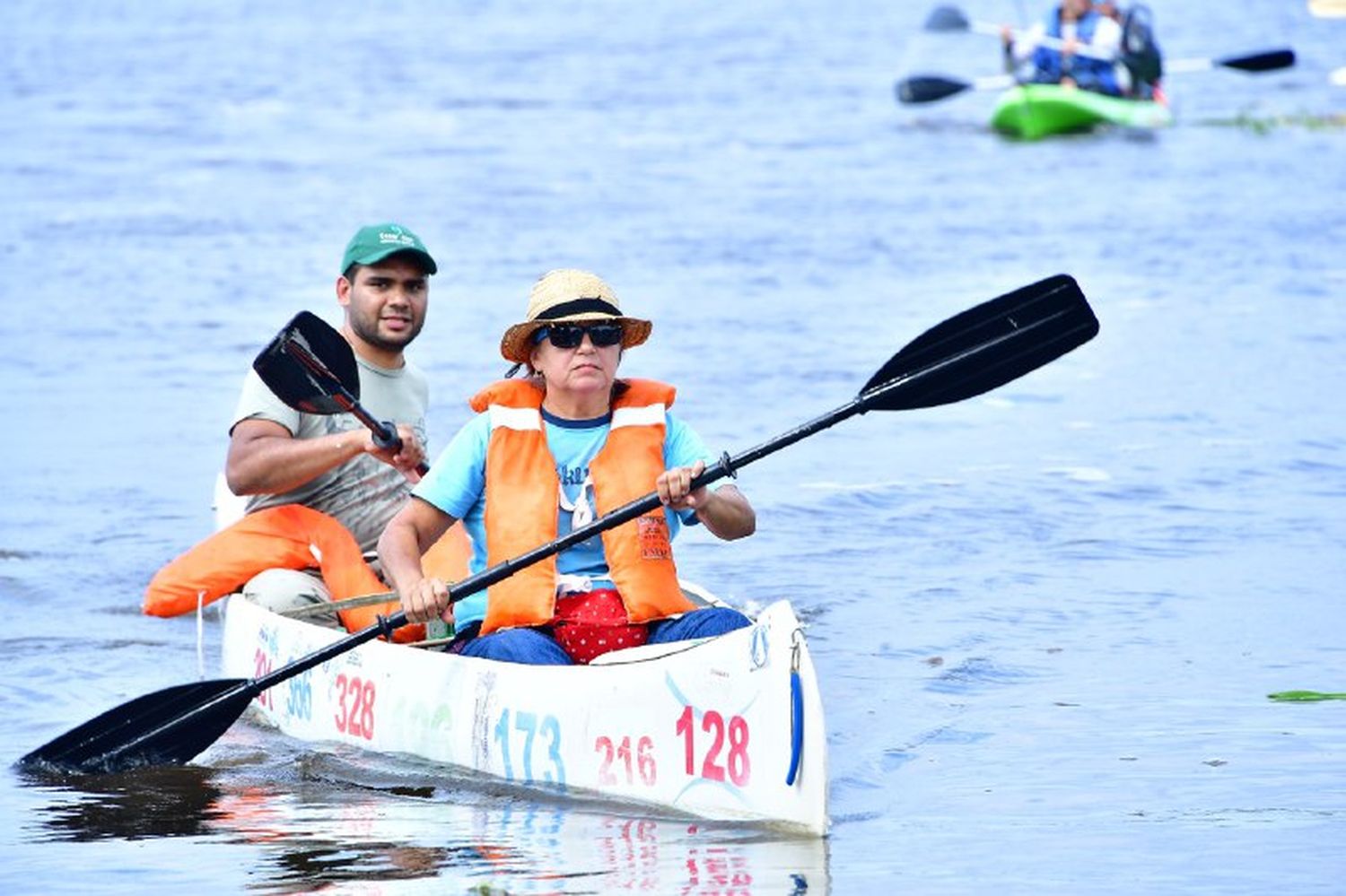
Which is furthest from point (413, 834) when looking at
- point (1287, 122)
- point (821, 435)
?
point (1287, 122)

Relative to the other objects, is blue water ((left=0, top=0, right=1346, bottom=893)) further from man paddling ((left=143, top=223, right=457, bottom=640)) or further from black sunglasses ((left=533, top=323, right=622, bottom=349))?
black sunglasses ((left=533, top=323, right=622, bottom=349))

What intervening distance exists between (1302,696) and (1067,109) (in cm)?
1657

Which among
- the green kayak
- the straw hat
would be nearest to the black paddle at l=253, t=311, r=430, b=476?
the straw hat

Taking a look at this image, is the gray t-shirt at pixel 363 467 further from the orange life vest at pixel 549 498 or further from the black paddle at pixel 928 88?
the black paddle at pixel 928 88

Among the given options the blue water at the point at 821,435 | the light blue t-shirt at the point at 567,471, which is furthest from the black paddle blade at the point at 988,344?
the blue water at the point at 821,435

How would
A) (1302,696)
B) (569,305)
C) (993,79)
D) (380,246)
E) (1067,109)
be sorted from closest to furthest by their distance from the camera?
(569,305)
(380,246)
(1302,696)
(1067,109)
(993,79)

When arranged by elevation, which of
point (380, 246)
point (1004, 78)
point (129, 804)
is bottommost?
point (129, 804)

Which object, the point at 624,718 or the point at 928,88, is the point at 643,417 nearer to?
the point at 624,718

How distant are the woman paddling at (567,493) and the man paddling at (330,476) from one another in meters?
0.68

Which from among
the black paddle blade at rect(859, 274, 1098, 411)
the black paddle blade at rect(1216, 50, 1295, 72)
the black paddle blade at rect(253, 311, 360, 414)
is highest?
the black paddle blade at rect(1216, 50, 1295, 72)

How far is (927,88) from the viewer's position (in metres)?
24.0

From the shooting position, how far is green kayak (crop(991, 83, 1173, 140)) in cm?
2294

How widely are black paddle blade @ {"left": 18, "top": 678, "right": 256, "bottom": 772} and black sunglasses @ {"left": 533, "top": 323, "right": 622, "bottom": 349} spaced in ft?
4.75

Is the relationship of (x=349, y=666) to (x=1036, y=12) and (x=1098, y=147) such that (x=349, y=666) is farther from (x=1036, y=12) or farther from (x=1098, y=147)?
(x=1036, y=12)
